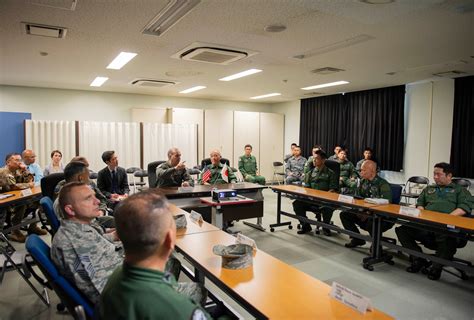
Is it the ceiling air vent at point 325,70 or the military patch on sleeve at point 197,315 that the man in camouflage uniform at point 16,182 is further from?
the ceiling air vent at point 325,70

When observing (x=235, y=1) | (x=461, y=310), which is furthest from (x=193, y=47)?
(x=461, y=310)

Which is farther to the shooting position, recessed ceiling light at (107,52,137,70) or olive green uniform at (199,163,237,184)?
olive green uniform at (199,163,237,184)

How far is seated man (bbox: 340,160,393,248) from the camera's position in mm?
4031

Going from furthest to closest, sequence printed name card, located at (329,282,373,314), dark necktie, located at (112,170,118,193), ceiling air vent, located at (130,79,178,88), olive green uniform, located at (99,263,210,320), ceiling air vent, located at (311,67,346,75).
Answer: ceiling air vent, located at (130,79,178,88), ceiling air vent, located at (311,67,346,75), dark necktie, located at (112,170,118,193), printed name card, located at (329,282,373,314), olive green uniform, located at (99,263,210,320)

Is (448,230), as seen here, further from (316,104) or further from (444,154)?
(316,104)

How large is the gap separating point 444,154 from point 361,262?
12.8ft

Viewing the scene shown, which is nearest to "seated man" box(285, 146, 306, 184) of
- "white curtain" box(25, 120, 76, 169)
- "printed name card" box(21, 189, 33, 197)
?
"white curtain" box(25, 120, 76, 169)

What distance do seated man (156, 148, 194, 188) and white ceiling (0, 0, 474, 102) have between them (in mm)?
1419

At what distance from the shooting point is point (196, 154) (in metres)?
8.72

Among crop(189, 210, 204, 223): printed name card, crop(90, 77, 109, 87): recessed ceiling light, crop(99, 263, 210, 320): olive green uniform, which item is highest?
crop(90, 77, 109, 87): recessed ceiling light

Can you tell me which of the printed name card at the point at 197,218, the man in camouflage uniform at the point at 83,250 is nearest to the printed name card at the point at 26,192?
the printed name card at the point at 197,218

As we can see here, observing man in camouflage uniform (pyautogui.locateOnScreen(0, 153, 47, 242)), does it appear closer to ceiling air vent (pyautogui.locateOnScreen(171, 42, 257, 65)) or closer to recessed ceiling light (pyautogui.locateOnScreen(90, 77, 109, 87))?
recessed ceiling light (pyautogui.locateOnScreen(90, 77, 109, 87))

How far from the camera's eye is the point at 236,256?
1.76 m

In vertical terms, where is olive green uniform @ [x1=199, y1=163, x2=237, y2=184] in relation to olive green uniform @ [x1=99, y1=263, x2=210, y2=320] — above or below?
below
